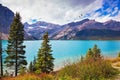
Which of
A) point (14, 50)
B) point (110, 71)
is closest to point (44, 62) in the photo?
point (14, 50)

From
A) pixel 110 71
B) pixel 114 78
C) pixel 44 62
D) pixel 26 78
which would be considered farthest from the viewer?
pixel 44 62

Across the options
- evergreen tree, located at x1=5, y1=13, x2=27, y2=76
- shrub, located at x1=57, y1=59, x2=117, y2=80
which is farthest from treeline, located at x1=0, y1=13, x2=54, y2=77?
shrub, located at x1=57, y1=59, x2=117, y2=80

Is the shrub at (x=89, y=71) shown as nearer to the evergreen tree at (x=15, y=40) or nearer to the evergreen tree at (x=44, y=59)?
the evergreen tree at (x=44, y=59)

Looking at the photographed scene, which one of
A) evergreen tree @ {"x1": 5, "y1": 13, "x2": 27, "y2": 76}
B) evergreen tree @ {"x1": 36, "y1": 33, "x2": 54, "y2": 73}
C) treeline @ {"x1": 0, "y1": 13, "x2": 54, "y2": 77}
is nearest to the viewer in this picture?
evergreen tree @ {"x1": 36, "y1": 33, "x2": 54, "y2": 73}

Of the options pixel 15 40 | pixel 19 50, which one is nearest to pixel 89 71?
pixel 15 40

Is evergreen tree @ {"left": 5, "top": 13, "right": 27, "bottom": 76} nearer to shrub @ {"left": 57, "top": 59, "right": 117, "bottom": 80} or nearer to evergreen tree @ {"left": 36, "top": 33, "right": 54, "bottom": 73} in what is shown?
evergreen tree @ {"left": 36, "top": 33, "right": 54, "bottom": 73}

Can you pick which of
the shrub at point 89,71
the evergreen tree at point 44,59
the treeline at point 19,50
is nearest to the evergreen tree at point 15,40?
the treeline at point 19,50

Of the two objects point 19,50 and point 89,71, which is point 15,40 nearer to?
point 19,50

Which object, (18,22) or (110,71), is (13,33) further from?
(110,71)

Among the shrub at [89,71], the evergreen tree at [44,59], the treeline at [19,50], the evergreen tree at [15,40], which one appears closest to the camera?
the shrub at [89,71]

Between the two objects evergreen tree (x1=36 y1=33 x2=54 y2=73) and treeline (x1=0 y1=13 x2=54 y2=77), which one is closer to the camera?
evergreen tree (x1=36 y1=33 x2=54 y2=73)

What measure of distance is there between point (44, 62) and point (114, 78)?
109ft

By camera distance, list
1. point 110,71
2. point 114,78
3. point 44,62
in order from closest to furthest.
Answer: point 114,78 < point 110,71 < point 44,62

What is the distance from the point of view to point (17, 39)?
152 feet
